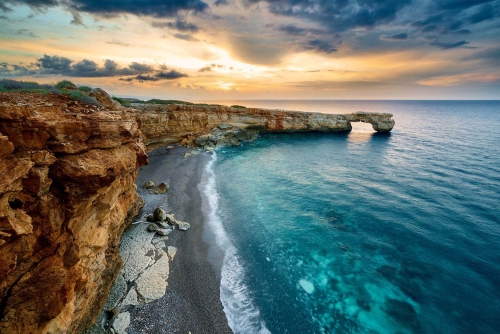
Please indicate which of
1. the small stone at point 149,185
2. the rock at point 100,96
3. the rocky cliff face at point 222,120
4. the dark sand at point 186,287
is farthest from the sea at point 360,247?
the rocky cliff face at point 222,120

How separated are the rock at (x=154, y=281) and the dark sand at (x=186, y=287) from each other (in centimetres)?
36

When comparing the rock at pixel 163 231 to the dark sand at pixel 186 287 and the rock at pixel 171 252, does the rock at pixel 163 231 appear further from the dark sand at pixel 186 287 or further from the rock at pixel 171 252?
the rock at pixel 171 252

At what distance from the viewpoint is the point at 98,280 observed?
11.7m

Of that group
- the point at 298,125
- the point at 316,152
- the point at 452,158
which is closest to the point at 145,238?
the point at 316,152

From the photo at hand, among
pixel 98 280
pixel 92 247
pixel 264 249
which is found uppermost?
pixel 92 247

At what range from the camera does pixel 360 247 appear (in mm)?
18750

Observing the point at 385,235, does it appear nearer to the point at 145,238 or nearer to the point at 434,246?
the point at 434,246

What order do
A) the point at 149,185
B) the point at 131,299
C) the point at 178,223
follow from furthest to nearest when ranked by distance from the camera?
the point at 149,185 < the point at 178,223 < the point at 131,299

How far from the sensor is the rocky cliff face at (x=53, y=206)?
6949mm

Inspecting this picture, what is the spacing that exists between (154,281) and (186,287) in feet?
7.07

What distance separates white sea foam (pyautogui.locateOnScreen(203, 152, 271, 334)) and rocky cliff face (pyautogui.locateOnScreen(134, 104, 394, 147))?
24.4m

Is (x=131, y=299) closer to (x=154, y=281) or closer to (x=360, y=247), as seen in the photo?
(x=154, y=281)

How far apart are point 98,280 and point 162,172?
22383mm

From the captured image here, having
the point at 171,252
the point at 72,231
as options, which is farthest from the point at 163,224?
the point at 72,231
